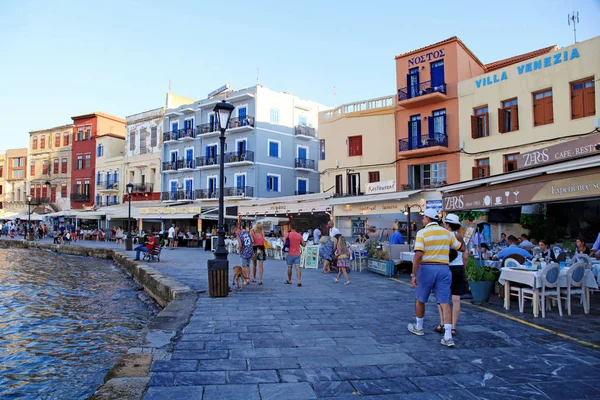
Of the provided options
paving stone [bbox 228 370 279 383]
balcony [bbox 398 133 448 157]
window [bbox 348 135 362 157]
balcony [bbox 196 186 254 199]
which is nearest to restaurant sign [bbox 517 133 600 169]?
paving stone [bbox 228 370 279 383]

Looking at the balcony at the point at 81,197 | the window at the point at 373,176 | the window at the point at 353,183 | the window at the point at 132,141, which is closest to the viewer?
the window at the point at 373,176

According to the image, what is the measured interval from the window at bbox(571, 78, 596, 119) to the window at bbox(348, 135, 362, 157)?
11281 millimetres

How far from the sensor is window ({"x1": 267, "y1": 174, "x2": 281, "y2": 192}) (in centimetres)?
3362

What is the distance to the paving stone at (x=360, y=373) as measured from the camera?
4039 millimetres

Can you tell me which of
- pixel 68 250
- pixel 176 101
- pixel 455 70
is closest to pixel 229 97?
pixel 176 101

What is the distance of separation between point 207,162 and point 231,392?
33029mm

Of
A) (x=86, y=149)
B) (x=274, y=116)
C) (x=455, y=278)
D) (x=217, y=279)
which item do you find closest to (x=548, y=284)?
(x=455, y=278)

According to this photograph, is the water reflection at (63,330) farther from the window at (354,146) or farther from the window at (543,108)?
the window at (543,108)

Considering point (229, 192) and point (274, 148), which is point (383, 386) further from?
point (274, 148)

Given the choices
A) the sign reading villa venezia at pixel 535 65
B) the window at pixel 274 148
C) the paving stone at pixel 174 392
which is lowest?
the paving stone at pixel 174 392

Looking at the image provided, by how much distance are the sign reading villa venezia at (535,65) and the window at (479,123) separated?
1147 millimetres

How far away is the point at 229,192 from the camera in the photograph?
33.5 meters

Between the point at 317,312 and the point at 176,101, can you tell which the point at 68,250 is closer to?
the point at 176,101

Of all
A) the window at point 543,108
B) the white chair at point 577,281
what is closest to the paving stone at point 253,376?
the white chair at point 577,281
